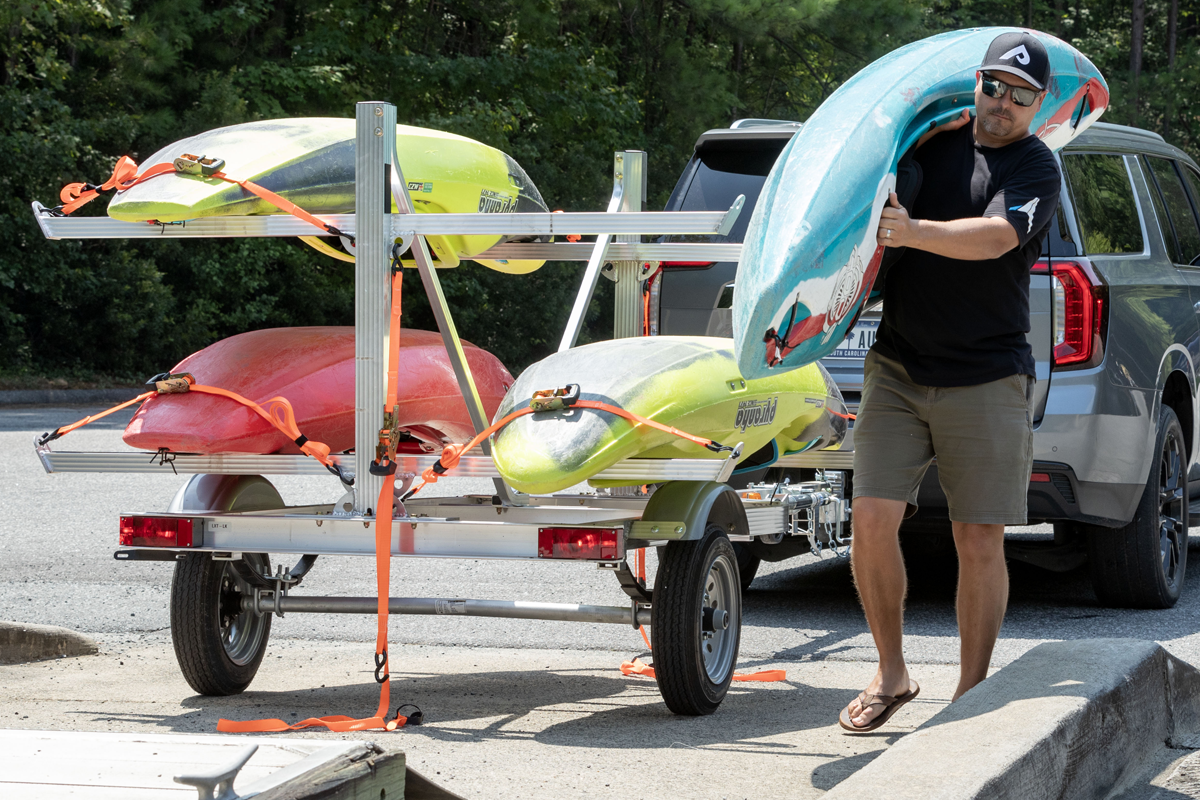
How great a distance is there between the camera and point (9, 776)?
2.52 m

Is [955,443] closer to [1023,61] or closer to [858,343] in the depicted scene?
[1023,61]

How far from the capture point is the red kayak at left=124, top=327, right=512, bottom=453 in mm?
5074

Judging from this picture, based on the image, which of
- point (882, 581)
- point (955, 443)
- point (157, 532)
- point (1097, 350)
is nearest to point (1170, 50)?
point (1097, 350)

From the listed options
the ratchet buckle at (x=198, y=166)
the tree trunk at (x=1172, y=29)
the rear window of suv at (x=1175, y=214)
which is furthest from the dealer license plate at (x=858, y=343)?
the tree trunk at (x=1172, y=29)

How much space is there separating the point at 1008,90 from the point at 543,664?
308 cm

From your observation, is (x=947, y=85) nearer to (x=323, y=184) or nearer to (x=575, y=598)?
(x=323, y=184)

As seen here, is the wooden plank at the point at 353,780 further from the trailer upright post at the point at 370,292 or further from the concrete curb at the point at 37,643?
the concrete curb at the point at 37,643

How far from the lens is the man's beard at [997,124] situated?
4215mm

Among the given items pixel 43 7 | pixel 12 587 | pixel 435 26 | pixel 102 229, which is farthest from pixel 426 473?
pixel 435 26

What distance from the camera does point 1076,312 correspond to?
20.7ft

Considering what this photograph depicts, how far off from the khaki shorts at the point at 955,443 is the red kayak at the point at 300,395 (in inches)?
71.7

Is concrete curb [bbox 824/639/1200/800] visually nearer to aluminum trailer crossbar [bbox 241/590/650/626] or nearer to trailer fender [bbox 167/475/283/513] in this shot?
aluminum trailer crossbar [bbox 241/590/650/626]

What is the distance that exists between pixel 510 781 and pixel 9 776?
72.8 inches

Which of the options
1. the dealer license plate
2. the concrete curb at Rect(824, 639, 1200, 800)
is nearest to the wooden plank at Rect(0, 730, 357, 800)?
the concrete curb at Rect(824, 639, 1200, 800)
